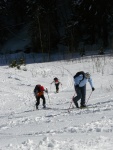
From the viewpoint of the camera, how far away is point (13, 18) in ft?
192

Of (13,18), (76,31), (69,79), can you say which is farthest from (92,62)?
(13,18)

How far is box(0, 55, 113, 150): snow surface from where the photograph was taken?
6.32 m

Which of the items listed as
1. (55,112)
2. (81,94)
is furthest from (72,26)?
(55,112)

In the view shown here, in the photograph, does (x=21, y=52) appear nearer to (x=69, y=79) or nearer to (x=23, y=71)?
(x=23, y=71)

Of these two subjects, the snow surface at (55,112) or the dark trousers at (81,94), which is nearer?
the snow surface at (55,112)

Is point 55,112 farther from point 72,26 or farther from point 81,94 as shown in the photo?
point 72,26

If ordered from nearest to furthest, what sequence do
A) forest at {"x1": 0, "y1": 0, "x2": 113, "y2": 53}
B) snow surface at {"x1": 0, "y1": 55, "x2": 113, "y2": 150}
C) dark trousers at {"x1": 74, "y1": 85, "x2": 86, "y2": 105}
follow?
snow surface at {"x1": 0, "y1": 55, "x2": 113, "y2": 150} < dark trousers at {"x1": 74, "y1": 85, "x2": 86, "y2": 105} < forest at {"x1": 0, "y1": 0, "x2": 113, "y2": 53}

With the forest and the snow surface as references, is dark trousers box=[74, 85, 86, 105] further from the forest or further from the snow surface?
the forest

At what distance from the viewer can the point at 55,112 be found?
1237 centimetres

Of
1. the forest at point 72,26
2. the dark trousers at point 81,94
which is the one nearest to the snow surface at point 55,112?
the dark trousers at point 81,94

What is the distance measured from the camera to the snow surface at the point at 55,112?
632 cm

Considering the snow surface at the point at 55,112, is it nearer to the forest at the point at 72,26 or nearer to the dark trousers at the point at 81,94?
the dark trousers at the point at 81,94

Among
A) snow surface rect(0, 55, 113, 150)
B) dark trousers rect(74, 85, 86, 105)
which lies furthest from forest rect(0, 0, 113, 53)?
dark trousers rect(74, 85, 86, 105)

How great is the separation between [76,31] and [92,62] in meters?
13.5
